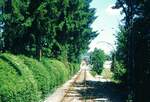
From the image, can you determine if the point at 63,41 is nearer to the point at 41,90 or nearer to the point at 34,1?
the point at 34,1

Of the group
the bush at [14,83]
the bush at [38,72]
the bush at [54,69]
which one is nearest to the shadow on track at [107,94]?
the bush at [54,69]

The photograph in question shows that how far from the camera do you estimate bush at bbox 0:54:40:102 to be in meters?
17.1

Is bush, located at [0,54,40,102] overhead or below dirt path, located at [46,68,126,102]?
overhead

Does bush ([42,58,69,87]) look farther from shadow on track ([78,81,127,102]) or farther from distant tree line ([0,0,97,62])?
shadow on track ([78,81,127,102])

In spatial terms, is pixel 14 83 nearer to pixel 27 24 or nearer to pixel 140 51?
pixel 140 51

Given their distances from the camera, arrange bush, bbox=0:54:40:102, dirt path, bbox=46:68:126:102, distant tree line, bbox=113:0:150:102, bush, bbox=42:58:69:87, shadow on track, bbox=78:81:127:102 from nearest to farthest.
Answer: bush, bbox=0:54:40:102
distant tree line, bbox=113:0:150:102
dirt path, bbox=46:68:126:102
bush, bbox=42:58:69:87
shadow on track, bbox=78:81:127:102

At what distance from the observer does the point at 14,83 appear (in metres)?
18.9

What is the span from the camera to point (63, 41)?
64.8 meters

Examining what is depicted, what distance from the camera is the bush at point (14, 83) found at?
1711 centimetres

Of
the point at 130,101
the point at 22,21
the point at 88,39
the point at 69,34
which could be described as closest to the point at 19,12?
the point at 22,21

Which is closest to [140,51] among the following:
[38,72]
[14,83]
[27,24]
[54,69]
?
[38,72]

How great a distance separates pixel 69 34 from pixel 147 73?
131ft

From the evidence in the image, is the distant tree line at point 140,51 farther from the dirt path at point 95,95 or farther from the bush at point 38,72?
the bush at point 38,72

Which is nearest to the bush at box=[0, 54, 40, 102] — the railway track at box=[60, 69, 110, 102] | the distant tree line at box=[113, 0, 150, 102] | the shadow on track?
the distant tree line at box=[113, 0, 150, 102]
